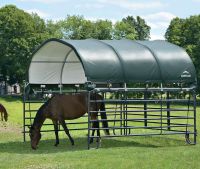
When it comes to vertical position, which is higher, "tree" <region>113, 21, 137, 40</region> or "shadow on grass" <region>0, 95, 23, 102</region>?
"tree" <region>113, 21, 137, 40</region>

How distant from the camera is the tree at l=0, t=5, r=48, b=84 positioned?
74.4 meters

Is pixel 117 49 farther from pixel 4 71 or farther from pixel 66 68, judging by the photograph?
pixel 4 71

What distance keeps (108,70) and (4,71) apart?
202 ft

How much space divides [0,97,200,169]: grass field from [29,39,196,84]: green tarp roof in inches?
96.5

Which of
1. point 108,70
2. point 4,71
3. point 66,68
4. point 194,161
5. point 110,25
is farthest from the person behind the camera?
point 110,25

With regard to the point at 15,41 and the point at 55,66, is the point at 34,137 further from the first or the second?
the point at 15,41

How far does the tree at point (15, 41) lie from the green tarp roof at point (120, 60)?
174 feet

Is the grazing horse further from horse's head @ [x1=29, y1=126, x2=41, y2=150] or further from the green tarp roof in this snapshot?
the green tarp roof

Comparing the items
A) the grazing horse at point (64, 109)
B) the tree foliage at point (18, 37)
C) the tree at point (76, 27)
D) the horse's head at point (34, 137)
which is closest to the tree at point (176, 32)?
the tree foliage at point (18, 37)

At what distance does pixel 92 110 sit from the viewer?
17859mm

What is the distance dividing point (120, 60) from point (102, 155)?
4062 mm

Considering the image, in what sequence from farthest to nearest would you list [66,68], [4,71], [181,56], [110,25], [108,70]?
[110,25] → [4,71] → [66,68] → [181,56] → [108,70]

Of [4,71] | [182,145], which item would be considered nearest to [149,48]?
[182,145]

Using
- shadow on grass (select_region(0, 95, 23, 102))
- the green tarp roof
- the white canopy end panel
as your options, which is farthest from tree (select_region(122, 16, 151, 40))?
the green tarp roof
